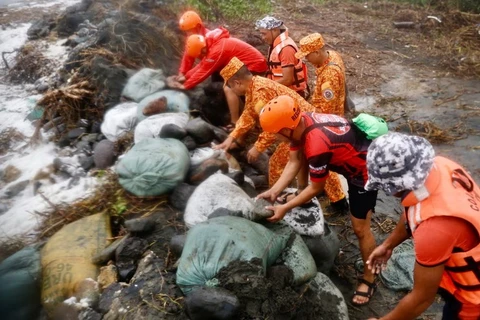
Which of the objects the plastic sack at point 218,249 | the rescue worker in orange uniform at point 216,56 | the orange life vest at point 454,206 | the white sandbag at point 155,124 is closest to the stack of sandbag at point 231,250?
the plastic sack at point 218,249

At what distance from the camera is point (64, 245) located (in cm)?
282

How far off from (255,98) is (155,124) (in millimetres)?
986

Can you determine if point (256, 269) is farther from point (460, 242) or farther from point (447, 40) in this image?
point (447, 40)

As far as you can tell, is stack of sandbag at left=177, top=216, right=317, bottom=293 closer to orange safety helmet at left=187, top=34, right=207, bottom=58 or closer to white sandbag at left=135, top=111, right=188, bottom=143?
white sandbag at left=135, top=111, right=188, bottom=143

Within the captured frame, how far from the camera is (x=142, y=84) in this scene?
435 centimetres

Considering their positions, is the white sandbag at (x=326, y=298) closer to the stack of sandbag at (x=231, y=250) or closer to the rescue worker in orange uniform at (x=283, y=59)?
the stack of sandbag at (x=231, y=250)

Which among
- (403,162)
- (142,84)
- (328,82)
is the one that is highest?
(403,162)

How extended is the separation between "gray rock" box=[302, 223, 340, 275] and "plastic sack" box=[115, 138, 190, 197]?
43.8 inches

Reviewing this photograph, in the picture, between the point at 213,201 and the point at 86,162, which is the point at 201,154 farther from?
the point at 86,162

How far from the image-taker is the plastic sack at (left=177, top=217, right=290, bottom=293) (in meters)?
2.14

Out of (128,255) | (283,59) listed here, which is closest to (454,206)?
(128,255)

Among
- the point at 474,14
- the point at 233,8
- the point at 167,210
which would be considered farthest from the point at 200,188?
the point at 474,14

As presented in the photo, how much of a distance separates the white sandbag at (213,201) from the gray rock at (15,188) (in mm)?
1824

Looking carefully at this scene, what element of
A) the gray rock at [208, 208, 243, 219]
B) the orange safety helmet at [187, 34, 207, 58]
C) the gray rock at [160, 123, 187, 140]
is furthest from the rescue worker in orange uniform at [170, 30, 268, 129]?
the gray rock at [208, 208, 243, 219]
